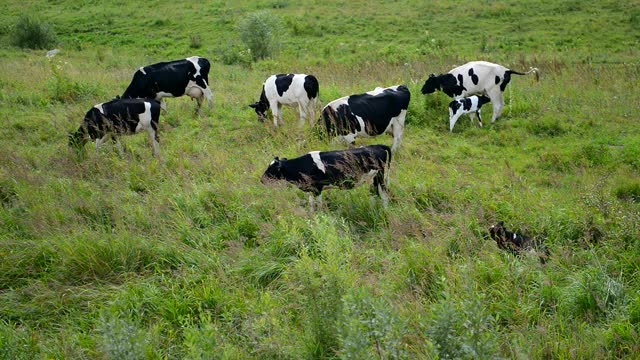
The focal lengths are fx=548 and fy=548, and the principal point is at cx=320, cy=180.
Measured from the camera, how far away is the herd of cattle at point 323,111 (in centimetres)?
759

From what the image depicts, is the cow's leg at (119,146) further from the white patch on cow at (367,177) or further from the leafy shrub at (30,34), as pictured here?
the leafy shrub at (30,34)

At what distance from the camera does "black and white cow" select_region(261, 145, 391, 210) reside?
7465 mm

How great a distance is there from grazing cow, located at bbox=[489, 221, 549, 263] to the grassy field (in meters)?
0.17

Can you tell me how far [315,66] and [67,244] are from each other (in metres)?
13.7

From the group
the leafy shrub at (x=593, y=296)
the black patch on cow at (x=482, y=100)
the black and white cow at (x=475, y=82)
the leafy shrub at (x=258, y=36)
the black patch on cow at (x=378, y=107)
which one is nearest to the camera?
the leafy shrub at (x=593, y=296)

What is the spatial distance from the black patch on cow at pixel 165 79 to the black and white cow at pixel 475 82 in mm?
5583

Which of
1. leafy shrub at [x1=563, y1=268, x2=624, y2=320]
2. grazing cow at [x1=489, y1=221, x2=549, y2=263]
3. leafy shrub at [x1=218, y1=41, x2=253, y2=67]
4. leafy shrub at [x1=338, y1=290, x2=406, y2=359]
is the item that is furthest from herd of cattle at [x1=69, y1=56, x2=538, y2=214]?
leafy shrub at [x1=218, y1=41, x2=253, y2=67]

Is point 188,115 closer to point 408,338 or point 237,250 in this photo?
point 237,250

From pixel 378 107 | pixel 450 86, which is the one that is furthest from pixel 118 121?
pixel 450 86

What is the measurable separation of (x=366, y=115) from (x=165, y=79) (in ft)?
18.4

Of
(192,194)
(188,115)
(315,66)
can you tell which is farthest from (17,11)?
(192,194)

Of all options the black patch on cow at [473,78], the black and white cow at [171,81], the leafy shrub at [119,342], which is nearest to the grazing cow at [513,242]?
the leafy shrub at [119,342]

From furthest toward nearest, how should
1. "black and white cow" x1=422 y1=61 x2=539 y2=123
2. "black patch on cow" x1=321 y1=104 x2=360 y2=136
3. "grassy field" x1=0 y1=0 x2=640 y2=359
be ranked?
"black and white cow" x1=422 y1=61 x2=539 y2=123
"black patch on cow" x1=321 y1=104 x2=360 y2=136
"grassy field" x1=0 y1=0 x2=640 y2=359

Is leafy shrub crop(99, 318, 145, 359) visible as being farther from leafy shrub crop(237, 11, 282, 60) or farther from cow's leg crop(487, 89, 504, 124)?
leafy shrub crop(237, 11, 282, 60)
